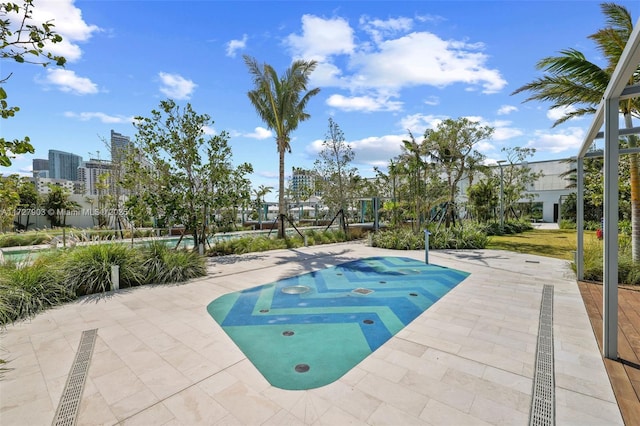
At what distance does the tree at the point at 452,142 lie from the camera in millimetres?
15742

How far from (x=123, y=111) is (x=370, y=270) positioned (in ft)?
34.5

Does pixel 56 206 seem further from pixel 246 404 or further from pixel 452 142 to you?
pixel 452 142

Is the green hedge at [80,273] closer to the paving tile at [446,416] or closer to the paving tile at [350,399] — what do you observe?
the paving tile at [350,399]

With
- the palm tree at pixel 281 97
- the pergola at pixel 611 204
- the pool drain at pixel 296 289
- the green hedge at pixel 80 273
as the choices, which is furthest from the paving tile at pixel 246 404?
the palm tree at pixel 281 97

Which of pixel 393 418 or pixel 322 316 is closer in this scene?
pixel 393 418

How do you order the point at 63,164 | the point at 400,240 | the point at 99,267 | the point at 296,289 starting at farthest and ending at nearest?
the point at 63,164 < the point at 400,240 < the point at 296,289 < the point at 99,267

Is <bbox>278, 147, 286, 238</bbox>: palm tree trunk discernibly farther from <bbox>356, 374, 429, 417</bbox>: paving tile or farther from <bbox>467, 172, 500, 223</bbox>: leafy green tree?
<bbox>467, 172, 500, 223</bbox>: leafy green tree

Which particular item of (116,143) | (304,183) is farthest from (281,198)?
(116,143)

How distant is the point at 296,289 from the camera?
643cm

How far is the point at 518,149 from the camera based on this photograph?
930 inches

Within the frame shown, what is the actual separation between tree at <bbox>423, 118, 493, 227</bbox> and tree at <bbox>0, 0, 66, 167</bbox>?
1521cm

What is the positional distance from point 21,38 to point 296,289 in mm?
5494

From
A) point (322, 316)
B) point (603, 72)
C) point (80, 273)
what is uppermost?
point (603, 72)

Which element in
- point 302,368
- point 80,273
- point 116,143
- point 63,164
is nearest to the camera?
point 302,368
